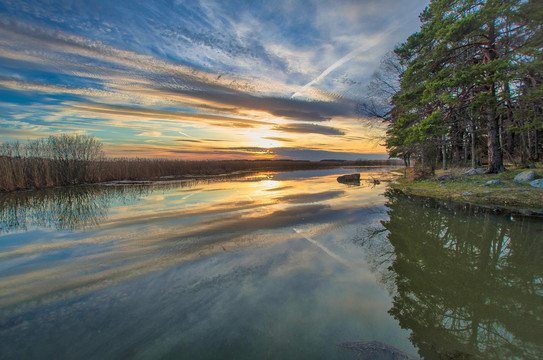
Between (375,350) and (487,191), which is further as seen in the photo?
(487,191)

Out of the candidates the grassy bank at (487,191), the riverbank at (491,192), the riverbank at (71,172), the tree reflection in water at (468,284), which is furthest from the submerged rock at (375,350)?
the riverbank at (71,172)

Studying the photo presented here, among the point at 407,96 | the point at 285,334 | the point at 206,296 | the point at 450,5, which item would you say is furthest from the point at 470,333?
the point at 450,5

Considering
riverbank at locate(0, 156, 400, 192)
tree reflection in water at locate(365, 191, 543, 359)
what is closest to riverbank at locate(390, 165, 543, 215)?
tree reflection in water at locate(365, 191, 543, 359)

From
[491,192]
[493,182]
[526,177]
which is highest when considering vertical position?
[526,177]

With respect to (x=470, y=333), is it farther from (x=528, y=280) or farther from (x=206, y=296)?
(x=206, y=296)

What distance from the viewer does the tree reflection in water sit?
112 inches

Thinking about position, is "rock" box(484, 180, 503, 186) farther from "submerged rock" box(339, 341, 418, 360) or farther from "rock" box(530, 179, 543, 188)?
"submerged rock" box(339, 341, 418, 360)

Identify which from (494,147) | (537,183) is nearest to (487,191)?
(537,183)

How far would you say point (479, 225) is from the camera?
7.61 meters

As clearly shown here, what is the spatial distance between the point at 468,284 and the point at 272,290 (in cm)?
348

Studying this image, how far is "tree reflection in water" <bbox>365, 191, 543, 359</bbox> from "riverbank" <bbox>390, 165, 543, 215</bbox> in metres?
1.85

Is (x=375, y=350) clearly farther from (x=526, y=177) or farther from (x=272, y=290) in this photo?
(x=526, y=177)

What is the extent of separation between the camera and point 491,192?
11.0 metres

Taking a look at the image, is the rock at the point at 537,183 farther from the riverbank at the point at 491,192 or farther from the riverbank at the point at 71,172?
the riverbank at the point at 71,172
